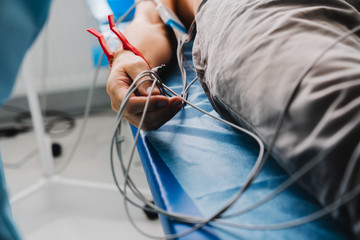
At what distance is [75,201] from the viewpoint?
1262mm

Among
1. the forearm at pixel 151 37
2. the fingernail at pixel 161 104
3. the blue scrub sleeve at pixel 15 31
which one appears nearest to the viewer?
the blue scrub sleeve at pixel 15 31

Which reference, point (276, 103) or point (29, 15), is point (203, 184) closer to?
point (276, 103)

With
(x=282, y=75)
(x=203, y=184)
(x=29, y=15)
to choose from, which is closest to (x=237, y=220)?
(x=203, y=184)

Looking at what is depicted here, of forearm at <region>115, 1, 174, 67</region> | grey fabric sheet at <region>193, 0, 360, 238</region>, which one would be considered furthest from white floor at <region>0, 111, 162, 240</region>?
grey fabric sheet at <region>193, 0, 360, 238</region>

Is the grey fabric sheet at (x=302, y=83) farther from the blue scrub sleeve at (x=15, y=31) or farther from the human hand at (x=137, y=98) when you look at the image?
Answer: the blue scrub sleeve at (x=15, y=31)

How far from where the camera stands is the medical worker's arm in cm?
53

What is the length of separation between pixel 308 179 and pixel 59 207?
1110 millimetres

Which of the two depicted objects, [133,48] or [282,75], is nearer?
[282,75]

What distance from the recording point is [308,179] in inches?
15.1

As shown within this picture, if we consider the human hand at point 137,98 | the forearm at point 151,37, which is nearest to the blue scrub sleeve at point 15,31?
the human hand at point 137,98

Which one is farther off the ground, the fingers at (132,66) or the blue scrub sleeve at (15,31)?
the blue scrub sleeve at (15,31)

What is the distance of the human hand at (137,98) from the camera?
52 cm

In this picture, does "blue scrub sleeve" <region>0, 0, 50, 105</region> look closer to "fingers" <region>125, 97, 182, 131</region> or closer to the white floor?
"fingers" <region>125, 97, 182, 131</region>

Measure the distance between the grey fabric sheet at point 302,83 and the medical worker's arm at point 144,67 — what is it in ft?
0.32
